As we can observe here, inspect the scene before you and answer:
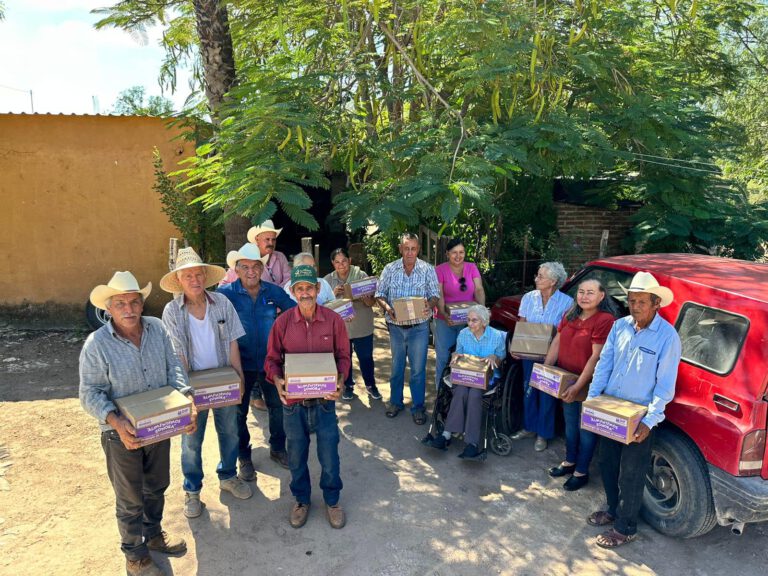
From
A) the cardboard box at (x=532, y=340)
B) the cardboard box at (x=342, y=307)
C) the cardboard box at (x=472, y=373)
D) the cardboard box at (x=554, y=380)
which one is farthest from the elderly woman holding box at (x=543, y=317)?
the cardboard box at (x=342, y=307)

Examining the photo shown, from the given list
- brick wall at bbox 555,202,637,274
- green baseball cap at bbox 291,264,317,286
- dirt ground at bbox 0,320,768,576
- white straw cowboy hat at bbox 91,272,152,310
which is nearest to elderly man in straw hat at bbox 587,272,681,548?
dirt ground at bbox 0,320,768,576

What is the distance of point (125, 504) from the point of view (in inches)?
127

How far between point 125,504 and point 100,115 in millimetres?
7211

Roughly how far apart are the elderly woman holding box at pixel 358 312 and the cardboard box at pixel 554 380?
2.03 m

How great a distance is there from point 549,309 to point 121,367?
11.7 feet

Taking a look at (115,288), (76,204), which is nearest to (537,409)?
(115,288)

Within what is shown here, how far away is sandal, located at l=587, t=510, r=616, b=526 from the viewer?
387 centimetres

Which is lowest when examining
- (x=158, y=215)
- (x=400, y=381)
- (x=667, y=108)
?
(x=400, y=381)

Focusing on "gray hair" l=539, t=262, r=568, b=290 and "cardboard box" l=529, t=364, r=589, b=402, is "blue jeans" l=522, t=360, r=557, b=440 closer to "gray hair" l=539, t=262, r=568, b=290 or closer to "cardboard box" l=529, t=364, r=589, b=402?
"cardboard box" l=529, t=364, r=589, b=402

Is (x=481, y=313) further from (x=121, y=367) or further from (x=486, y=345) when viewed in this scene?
(x=121, y=367)

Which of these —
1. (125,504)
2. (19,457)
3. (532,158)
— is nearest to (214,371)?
(125,504)

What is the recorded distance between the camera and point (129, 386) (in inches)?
127

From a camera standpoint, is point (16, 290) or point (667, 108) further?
point (16, 290)

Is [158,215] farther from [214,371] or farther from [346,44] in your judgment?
[214,371]
